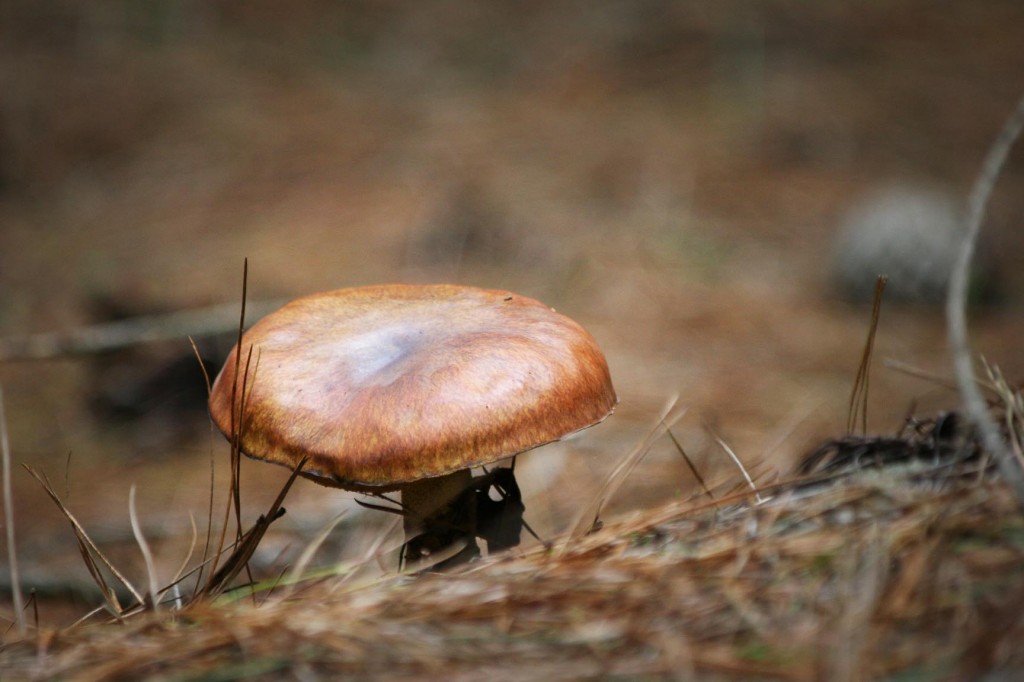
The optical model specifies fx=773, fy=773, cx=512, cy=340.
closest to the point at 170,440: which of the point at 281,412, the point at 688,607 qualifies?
the point at 281,412

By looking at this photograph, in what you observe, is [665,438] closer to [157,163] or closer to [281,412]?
[281,412]

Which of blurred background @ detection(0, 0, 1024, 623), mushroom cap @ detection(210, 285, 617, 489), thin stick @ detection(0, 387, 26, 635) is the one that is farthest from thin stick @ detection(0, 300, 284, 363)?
mushroom cap @ detection(210, 285, 617, 489)

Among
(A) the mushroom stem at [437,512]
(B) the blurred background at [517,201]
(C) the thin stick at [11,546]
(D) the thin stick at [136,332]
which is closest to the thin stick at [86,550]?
(C) the thin stick at [11,546]

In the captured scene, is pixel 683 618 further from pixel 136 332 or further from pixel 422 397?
pixel 136 332

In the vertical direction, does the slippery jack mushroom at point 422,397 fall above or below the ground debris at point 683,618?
above

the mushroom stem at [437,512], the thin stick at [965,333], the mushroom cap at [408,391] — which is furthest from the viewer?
the mushroom stem at [437,512]

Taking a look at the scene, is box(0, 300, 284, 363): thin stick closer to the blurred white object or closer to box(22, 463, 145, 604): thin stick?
box(22, 463, 145, 604): thin stick

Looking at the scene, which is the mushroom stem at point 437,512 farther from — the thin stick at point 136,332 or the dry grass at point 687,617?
the thin stick at point 136,332
